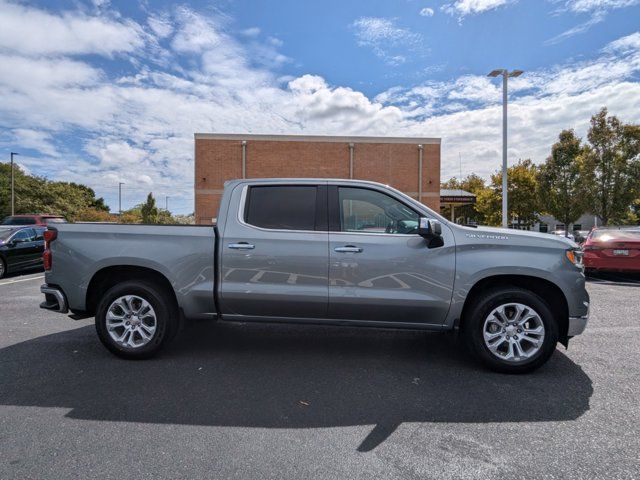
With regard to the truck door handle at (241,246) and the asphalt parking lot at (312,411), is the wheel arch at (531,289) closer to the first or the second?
the asphalt parking lot at (312,411)

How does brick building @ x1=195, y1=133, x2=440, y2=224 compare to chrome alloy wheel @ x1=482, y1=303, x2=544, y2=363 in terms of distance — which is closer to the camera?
chrome alloy wheel @ x1=482, y1=303, x2=544, y2=363

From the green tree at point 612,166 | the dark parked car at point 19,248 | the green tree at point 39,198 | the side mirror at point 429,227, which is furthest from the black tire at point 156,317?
the green tree at point 39,198

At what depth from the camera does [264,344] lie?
495 centimetres

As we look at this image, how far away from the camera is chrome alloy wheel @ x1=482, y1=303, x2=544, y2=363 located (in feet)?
13.1

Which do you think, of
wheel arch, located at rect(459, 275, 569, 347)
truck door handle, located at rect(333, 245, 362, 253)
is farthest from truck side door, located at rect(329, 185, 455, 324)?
wheel arch, located at rect(459, 275, 569, 347)

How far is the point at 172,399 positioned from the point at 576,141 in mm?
26990

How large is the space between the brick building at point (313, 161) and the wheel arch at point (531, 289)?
23.0 meters

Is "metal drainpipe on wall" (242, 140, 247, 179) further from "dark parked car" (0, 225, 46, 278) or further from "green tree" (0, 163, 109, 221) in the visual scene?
"green tree" (0, 163, 109, 221)

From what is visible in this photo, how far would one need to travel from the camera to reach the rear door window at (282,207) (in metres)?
4.29

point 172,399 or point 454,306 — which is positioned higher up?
point 454,306

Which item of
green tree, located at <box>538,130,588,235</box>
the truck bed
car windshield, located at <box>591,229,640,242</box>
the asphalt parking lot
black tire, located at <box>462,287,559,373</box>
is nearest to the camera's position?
the asphalt parking lot

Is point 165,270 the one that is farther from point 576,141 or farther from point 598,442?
point 576,141

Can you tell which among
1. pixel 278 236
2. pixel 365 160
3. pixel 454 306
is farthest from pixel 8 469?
pixel 365 160

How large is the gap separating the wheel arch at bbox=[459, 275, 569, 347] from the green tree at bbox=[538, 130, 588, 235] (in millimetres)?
21985
